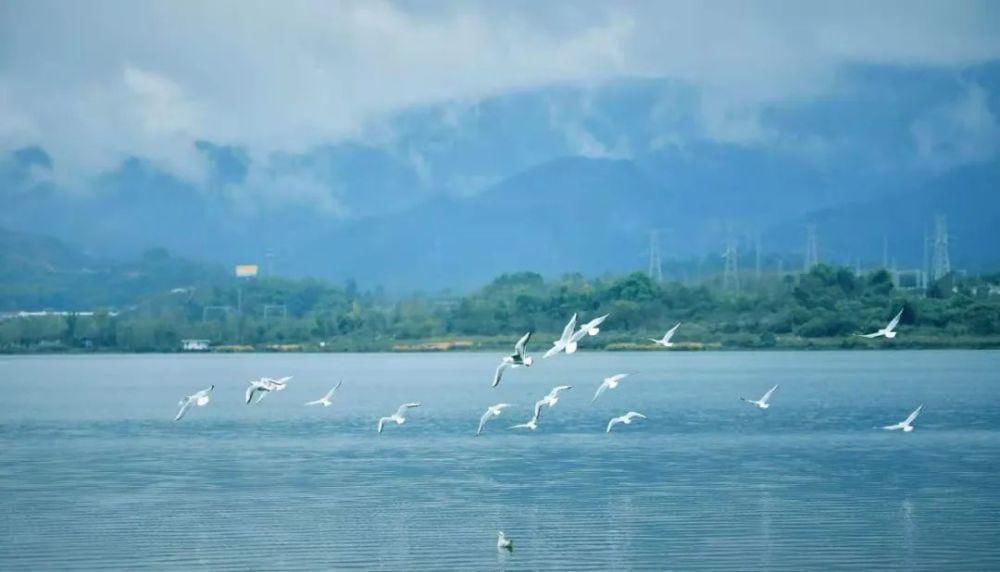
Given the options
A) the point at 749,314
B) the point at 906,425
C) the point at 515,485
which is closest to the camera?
the point at 515,485

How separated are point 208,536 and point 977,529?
55.7ft

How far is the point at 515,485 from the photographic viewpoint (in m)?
46.2

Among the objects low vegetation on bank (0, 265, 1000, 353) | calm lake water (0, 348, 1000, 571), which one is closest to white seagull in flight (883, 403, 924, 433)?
calm lake water (0, 348, 1000, 571)

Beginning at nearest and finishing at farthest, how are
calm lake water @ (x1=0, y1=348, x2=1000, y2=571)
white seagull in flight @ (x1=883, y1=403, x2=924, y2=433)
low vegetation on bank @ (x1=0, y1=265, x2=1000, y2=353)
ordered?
calm lake water @ (x1=0, y1=348, x2=1000, y2=571), white seagull in flight @ (x1=883, y1=403, x2=924, y2=433), low vegetation on bank @ (x1=0, y1=265, x2=1000, y2=353)

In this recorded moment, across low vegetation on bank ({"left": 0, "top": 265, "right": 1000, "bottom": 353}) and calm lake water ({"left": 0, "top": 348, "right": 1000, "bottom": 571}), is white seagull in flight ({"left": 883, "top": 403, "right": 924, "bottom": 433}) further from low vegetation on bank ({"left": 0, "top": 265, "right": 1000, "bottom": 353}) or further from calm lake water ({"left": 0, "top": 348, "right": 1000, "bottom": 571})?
low vegetation on bank ({"left": 0, "top": 265, "right": 1000, "bottom": 353})

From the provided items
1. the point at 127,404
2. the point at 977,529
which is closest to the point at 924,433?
the point at 977,529

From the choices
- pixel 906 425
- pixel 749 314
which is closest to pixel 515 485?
pixel 906 425

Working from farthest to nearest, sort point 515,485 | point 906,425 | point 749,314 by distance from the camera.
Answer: point 749,314 < point 906,425 < point 515,485

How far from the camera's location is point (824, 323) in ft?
550

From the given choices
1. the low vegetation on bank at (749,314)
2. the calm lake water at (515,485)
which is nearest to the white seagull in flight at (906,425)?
the calm lake water at (515,485)

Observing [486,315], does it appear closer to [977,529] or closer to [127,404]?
[127,404]

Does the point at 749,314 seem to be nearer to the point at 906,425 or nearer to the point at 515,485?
the point at 906,425


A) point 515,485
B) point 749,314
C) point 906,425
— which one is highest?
point 749,314

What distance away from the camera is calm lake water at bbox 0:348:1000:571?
1399 inches
